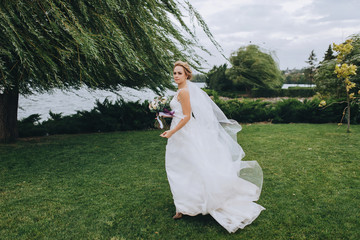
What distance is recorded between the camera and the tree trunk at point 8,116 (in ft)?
21.7

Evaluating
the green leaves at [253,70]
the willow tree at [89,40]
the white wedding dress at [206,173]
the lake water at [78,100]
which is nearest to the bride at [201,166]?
the white wedding dress at [206,173]

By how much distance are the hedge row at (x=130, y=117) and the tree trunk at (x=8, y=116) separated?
1013 millimetres

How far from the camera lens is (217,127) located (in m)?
3.22

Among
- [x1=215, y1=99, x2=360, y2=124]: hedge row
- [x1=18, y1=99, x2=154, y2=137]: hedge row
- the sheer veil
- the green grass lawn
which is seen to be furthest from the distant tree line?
the sheer veil

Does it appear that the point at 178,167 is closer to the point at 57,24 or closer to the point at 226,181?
the point at 226,181

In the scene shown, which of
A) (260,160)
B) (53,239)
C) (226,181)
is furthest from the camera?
(260,160)

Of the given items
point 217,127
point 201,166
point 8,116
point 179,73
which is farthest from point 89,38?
point 8,116

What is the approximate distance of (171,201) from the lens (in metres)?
3.65

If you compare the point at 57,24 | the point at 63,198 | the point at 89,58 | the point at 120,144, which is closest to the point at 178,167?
the point at 63,198

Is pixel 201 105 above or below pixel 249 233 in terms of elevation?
above

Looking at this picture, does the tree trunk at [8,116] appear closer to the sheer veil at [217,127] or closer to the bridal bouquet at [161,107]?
the bridal bouquet at [161,107]

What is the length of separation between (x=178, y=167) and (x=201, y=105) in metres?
0.77

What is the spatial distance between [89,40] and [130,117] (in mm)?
5224

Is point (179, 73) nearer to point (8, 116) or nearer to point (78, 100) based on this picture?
point (8, 116)
